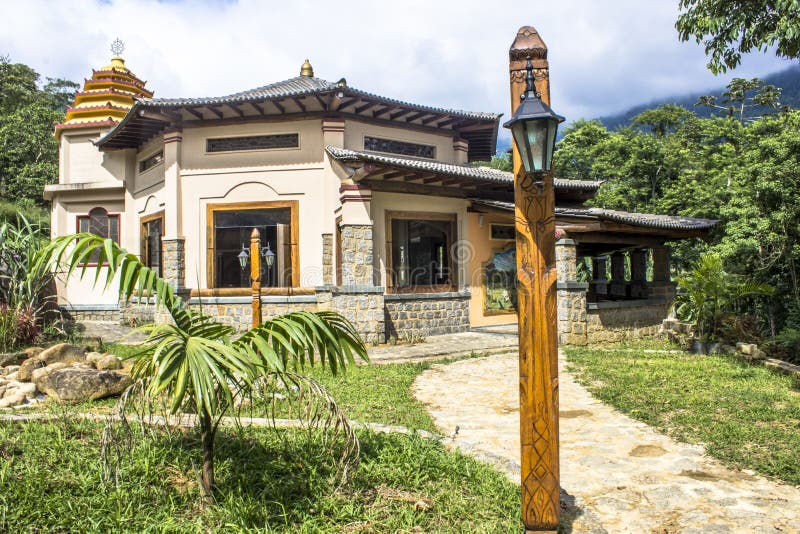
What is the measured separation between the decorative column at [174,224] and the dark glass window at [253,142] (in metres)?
0.87

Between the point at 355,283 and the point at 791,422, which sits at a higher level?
the point at 355,283

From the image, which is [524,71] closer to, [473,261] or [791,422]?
[791,422]

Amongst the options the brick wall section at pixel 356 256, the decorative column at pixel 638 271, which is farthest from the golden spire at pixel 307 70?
the decorative column at pixel 638 271

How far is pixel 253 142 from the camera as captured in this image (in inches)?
491

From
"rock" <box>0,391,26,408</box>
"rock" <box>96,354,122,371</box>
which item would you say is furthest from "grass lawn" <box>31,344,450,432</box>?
"rock" <box>96,354,122,371</box>

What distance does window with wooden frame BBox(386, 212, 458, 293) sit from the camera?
12.0 m

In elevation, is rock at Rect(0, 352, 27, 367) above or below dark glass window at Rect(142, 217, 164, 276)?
below

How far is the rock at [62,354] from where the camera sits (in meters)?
6.73

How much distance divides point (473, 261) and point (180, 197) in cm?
777

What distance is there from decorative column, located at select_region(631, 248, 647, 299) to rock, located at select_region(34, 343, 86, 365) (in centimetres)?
1242

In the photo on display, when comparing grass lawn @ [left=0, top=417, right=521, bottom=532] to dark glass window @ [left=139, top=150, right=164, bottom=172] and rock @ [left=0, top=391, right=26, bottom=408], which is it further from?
dark glass window @ [left=139, top=150, right=164, bottom=172]

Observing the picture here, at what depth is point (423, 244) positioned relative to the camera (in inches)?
491

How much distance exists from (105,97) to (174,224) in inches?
279

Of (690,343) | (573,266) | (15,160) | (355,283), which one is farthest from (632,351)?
(15,160)
